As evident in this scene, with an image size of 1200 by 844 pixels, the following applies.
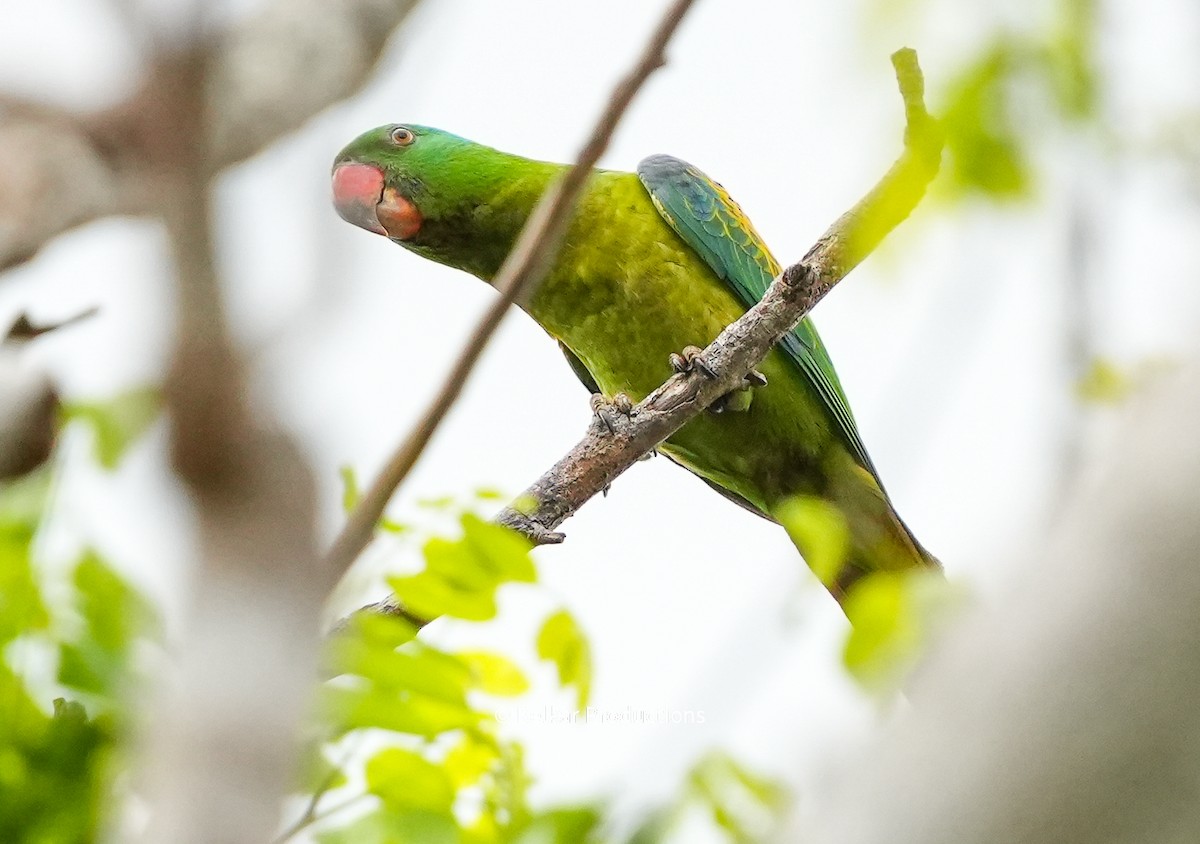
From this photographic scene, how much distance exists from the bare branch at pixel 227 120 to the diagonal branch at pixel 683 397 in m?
0.99

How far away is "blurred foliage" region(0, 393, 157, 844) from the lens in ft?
5.77

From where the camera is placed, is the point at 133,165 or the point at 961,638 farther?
the point at 133,165

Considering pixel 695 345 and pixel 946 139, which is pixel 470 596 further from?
pixel 695 345

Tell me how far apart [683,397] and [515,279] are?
215cm

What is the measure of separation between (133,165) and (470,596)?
0.79m

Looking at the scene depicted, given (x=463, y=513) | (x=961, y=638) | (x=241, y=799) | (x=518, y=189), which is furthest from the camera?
(x=518, y=189)

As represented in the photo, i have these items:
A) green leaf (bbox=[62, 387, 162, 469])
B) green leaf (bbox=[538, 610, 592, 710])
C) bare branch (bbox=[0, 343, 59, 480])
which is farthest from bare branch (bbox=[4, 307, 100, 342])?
green leaf (bbox=[538, 610, 592, 710])

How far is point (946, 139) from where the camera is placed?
6.36 ft

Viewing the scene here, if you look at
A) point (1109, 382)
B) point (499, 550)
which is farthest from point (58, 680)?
point (1109, 382)

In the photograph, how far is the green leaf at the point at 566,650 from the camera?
202 cm

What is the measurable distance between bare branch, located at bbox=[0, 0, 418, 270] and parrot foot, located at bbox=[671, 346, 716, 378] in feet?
4.06

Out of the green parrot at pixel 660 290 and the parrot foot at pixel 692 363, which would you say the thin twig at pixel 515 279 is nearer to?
the parrot foot at pixel 692 363

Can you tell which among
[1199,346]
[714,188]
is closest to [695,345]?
[714,188]

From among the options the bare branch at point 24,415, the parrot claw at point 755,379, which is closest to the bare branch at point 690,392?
the parrot claw at point 755,379
